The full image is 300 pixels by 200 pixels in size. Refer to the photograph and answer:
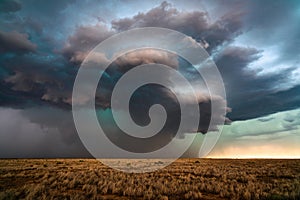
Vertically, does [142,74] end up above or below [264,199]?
above

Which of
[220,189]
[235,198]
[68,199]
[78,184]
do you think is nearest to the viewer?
[68,199]

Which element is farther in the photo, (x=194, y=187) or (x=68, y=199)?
(x=194, y=187)

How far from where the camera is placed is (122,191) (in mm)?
14266

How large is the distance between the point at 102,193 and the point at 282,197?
9.75 meters

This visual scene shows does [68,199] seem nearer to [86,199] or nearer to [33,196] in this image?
[86,199]

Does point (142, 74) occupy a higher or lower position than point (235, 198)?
higher

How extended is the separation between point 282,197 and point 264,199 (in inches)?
36.8

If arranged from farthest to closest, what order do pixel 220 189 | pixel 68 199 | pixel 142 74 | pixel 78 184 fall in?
pixel 142 74
pixel 78 184
pixel 220 189
pixel 68 199

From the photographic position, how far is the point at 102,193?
13984 millimetres

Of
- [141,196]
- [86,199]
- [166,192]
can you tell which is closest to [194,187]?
[166,192]

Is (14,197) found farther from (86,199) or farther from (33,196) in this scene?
(86,199)

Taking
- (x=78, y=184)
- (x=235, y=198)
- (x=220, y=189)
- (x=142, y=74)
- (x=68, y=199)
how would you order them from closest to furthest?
(x=68, y=199), (x=235, y=198), (x=220, y=189), (x=78, y=184), (x=142, y=74)

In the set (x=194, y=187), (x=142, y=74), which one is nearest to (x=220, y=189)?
(x=194, y=187)

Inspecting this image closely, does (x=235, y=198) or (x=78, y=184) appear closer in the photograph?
(x=235, y=198)
